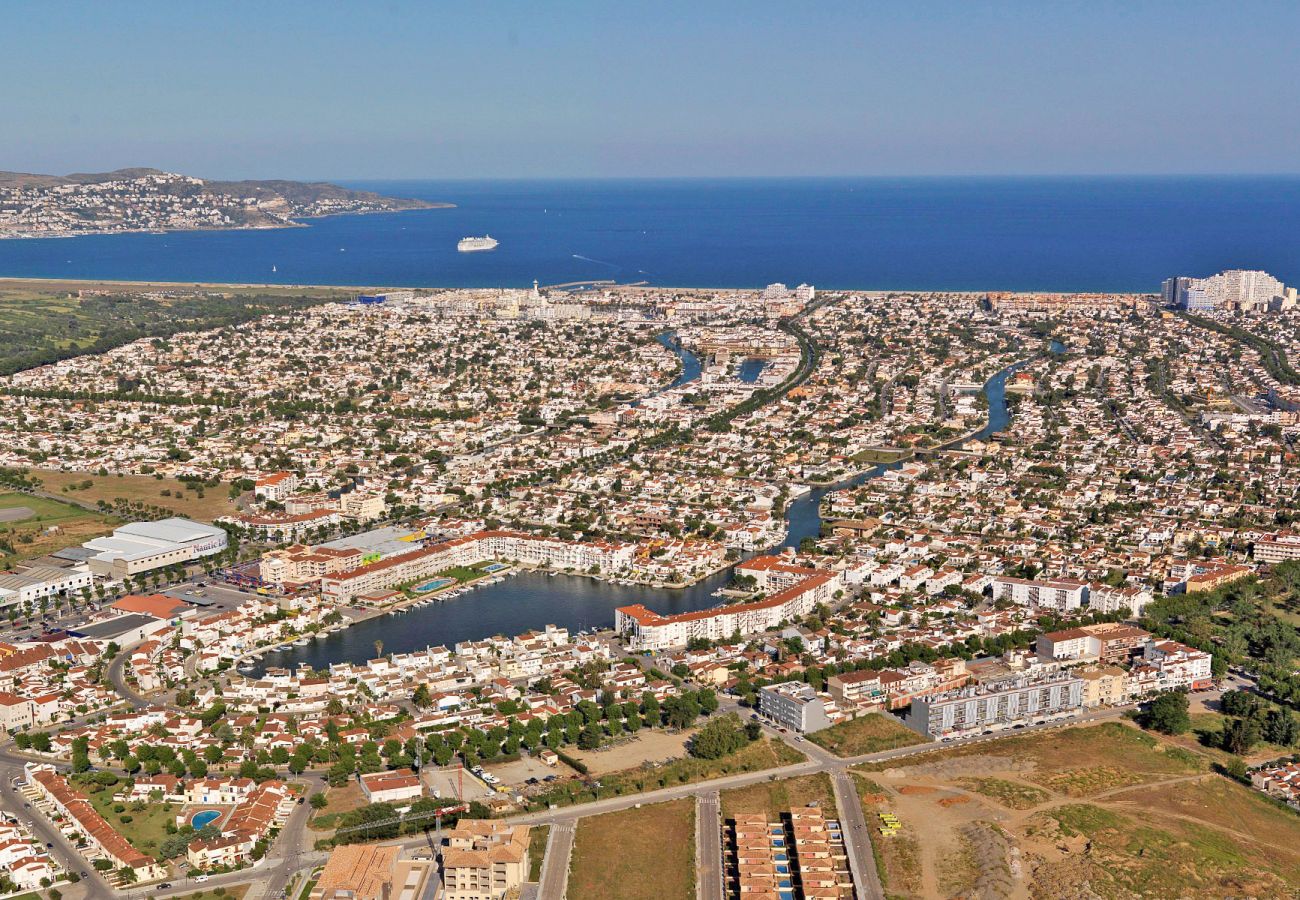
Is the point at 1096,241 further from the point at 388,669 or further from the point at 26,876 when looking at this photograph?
the point at 26,876

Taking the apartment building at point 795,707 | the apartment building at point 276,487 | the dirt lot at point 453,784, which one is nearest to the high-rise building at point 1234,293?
the apartment building at point 276,487

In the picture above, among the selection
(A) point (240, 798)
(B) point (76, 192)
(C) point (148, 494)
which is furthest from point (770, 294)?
(B) point (76, 192)

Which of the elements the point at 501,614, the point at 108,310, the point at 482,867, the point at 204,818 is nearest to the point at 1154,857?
the point at 482,867

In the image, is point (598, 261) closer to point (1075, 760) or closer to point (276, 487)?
point (276, 487)

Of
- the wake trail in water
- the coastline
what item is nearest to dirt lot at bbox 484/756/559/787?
the wake trail in water

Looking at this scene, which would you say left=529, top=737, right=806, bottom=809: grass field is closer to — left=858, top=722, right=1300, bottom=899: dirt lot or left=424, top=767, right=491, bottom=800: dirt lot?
left=424, top=767, right=491, bottom=800: dirt lot

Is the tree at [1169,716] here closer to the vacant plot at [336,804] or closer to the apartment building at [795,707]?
the apartment building at [795,707]
